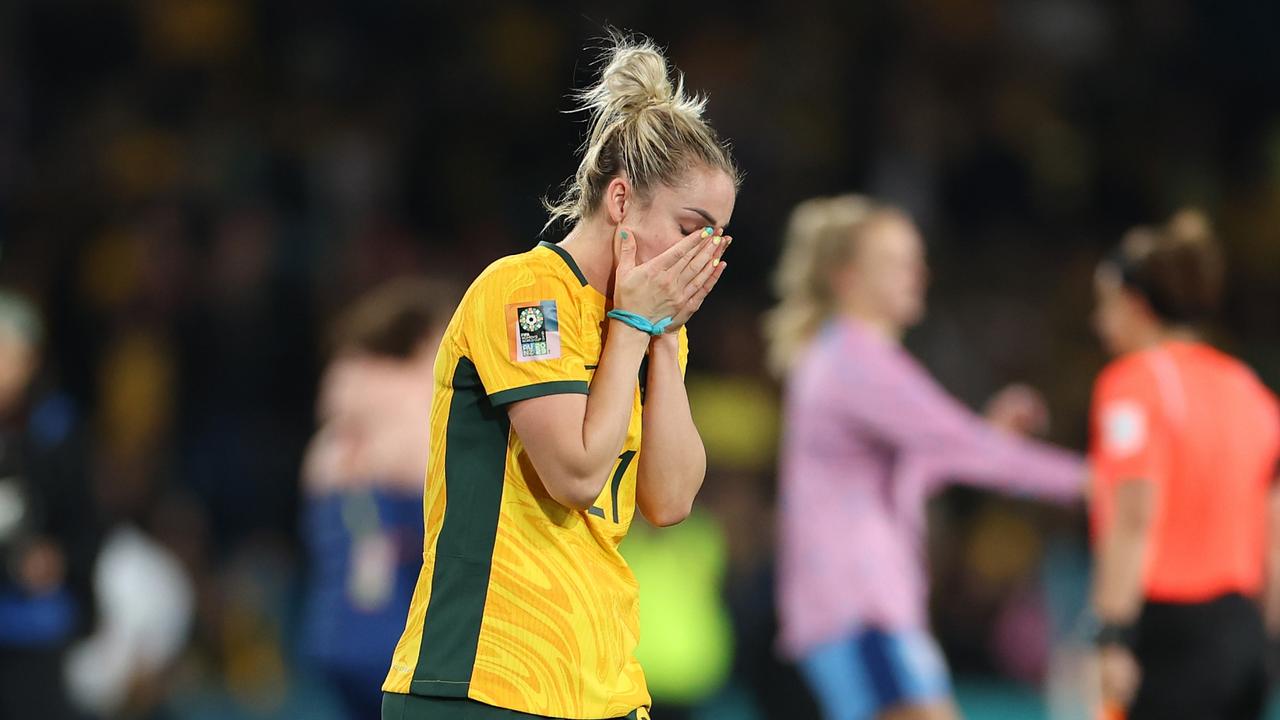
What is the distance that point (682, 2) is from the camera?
14.6 m

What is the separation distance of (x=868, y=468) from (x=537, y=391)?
10.1 feet

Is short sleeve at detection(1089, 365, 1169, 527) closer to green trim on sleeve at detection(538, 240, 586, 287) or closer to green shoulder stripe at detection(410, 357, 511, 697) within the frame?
green trim on sleeve at detection(538, 240, 586, 287)

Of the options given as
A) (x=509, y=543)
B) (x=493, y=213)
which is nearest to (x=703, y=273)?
(x=509, y=543)

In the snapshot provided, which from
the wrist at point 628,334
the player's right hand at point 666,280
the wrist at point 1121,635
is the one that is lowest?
the wrist at point 1121,635

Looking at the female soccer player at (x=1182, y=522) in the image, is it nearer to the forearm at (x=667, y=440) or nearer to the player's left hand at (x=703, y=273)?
the forearm at (x=667, y=440)

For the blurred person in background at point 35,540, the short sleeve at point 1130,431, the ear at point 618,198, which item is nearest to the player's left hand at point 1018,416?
the short sleeve at point 1130,431

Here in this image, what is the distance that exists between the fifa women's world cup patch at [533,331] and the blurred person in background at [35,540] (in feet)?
12.5

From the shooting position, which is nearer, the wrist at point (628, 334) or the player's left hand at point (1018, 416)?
the wrist at point (628, 334)

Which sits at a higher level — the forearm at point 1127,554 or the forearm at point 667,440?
the forearm at point 667,440

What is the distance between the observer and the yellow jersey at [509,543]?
2768 millimetres

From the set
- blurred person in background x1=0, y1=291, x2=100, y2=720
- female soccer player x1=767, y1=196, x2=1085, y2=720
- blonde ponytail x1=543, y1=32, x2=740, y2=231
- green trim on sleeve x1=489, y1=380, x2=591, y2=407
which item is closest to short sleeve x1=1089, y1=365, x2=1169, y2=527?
female soccer player x1=767, y1=196, x2=1085, y2=720

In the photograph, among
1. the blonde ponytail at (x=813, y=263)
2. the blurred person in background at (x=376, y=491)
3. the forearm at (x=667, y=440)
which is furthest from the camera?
the blurred person in background at (x=376, y=491)

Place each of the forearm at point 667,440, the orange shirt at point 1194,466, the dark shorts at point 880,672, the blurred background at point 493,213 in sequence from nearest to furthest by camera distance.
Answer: the forearm at point 667,440 < the orange shirt at point 1194,466 < the dark shorts at point 880,672 < the blurred background at point 493,213

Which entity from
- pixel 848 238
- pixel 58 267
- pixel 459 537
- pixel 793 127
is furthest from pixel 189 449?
pixel 459 537
